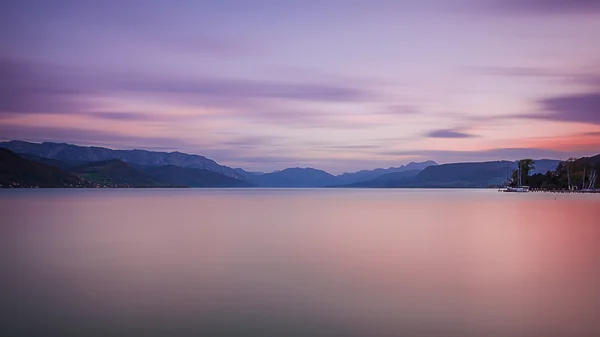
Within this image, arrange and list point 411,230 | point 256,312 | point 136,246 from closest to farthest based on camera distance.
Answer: point 256,312 < point 136,246 < point 411,230

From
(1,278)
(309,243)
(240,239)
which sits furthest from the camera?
(240,239)

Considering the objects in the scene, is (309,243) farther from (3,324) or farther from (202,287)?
(3,324)

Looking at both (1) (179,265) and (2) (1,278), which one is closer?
(2) (1,278)

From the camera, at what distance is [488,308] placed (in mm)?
19203

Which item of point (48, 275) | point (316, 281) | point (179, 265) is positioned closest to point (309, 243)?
point (179, 265)

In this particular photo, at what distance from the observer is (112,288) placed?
22672mm

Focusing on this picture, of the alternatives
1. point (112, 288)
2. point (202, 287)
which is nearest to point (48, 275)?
point (112, 288)

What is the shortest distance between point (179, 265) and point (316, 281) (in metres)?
8.69

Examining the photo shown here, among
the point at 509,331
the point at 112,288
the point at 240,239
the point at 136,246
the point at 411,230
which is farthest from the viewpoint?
the point at 411,230

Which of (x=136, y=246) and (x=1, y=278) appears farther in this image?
(x=136, y=246)

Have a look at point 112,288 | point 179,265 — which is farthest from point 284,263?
point 112,288

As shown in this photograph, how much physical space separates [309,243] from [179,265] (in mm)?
14320

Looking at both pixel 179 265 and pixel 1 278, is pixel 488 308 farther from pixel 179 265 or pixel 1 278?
pixel 1 278

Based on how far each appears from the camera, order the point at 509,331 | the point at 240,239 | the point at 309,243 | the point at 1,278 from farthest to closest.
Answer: the point at 240,239 < the point at 309,243 < the point at 1,278 < the point at 509,331
